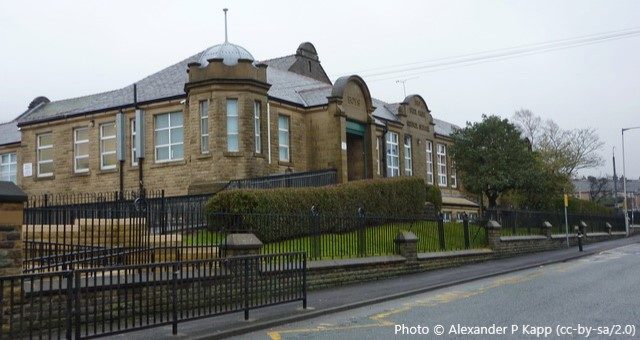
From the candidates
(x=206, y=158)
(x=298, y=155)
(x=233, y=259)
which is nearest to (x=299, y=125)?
(x=298, y=155)

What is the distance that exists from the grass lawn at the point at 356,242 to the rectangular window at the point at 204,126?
30.9 ft

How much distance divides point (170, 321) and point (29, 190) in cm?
2708

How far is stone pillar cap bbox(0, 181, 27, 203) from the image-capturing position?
8.97 metres

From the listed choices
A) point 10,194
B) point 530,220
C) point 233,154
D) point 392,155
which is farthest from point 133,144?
point 10,194

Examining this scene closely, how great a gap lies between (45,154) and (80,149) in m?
2.51

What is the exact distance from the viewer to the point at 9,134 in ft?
131

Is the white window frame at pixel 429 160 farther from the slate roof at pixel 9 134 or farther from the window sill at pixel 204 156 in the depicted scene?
the slate roof at pixel 9 134

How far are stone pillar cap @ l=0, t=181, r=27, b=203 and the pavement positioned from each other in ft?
8.08

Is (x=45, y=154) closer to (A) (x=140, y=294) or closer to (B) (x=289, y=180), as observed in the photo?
(B) (x=289, y=180)

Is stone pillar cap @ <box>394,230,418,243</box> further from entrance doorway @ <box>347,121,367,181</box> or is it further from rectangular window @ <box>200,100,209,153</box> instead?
entrance doorway @ <box>347,121,367,181</box>

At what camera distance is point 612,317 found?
1024cm

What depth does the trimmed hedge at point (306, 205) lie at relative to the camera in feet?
54.3

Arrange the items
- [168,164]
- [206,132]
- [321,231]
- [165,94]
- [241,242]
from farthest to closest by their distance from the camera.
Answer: [165,94], [168,164], [206,132], [321,231], [241,242]

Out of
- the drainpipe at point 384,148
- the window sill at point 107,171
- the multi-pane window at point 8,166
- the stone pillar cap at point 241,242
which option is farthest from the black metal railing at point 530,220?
the multi-pane window at point 8,166
